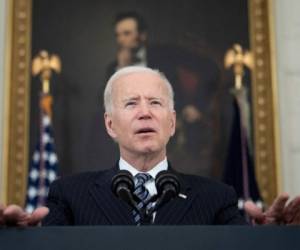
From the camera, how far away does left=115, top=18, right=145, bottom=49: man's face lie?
6.63 metres

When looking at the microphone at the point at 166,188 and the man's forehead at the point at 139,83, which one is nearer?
the microphone at the point at 166,188

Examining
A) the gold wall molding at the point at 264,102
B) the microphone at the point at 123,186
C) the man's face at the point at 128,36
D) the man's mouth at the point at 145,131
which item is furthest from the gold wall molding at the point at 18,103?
the microphone at the point at 123,186

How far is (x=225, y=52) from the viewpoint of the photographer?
6621mm

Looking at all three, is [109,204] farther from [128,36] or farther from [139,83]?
[128,36]

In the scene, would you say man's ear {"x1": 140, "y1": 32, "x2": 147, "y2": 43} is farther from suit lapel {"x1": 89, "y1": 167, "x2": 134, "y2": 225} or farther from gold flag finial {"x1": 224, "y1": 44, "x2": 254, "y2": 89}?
suit lapel {"x1": 89, "y1": 167, "x2": 134, "y2": 225}

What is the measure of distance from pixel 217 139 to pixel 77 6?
1761mm

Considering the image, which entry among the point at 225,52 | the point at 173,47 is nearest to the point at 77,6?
the point at 173,47

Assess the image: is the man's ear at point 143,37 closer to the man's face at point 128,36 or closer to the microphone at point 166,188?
the man's face at point 128,36

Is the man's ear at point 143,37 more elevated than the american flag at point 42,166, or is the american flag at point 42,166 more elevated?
the man's ear at point 143,37

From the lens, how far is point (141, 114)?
2967 mm

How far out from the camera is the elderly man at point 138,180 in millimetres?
2799

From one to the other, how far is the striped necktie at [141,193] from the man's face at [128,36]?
3.80 m

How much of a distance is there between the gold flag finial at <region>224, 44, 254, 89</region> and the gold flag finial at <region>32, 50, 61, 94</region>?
151 cm

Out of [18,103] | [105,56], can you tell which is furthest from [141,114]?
[105,56]
